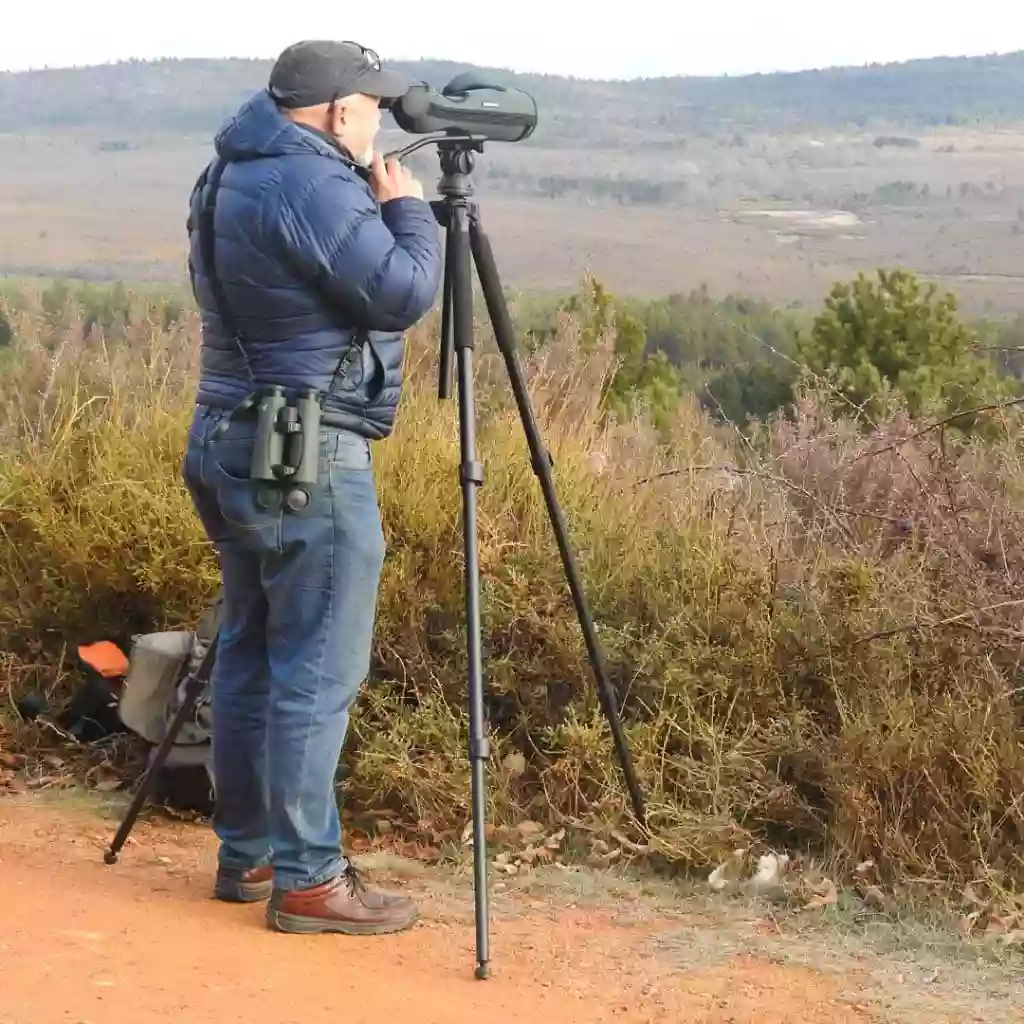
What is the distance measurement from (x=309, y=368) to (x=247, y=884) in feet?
4.26

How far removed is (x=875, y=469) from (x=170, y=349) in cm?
301

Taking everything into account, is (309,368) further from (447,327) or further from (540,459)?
(540,459)

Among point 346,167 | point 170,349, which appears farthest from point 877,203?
point 346,167

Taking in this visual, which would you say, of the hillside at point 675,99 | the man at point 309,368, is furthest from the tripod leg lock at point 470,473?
the hillside at point 675,99

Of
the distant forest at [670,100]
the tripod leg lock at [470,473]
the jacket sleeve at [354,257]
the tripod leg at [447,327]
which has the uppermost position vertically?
the distant forest at [670,100]

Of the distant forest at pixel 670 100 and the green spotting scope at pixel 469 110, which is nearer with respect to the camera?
the green spotting scope at pixel 469 110

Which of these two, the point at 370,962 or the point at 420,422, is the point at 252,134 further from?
the point at 420,422

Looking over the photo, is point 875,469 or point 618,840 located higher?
point 875,469

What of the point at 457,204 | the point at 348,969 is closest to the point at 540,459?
the point at 457,204

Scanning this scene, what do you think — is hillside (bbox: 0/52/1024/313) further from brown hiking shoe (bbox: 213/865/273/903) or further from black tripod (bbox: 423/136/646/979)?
brown hiking shoe (bbox: 213/865/273/903)

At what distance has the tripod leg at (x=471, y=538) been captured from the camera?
11.2ft

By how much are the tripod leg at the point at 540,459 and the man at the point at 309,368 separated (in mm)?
319

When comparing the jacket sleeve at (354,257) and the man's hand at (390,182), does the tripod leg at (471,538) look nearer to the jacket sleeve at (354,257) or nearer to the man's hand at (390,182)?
the man's hand at (390,182)

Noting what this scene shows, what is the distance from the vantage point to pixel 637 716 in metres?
4.62
